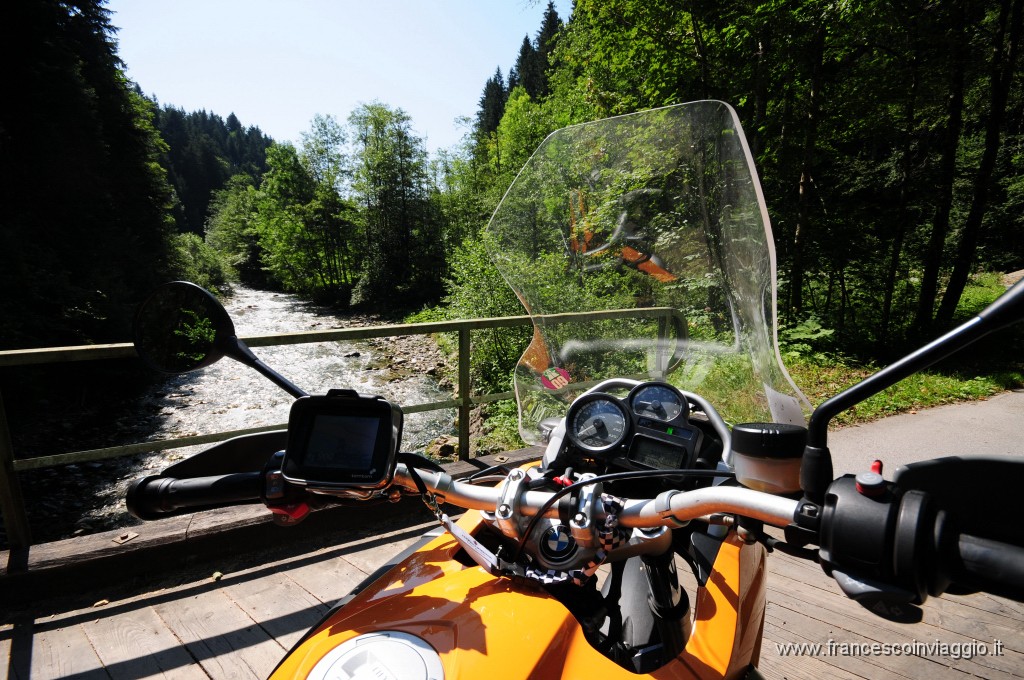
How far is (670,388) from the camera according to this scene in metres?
1.22

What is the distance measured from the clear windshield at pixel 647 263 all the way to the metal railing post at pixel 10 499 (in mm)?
2229

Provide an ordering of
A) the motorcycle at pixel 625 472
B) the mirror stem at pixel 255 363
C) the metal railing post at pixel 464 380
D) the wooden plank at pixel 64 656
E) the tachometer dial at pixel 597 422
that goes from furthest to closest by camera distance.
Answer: the metal railing post at pixel 464 380, the wooden plank at pixel 64 656, the tachometer dial at pixel 597 422, the mirror stem at pixel 255 363, the motorcycle at pixel 625 472

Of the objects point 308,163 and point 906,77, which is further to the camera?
point 308,163

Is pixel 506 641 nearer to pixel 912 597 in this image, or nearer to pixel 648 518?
pixel 648 518

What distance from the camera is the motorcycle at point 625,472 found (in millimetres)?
674

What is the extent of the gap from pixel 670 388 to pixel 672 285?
1.17 ft

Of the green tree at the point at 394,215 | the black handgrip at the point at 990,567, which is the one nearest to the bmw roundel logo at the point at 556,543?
the black handgrip at the point at 990,567

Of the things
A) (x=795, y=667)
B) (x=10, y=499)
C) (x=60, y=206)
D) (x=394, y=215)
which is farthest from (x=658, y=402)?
(x=394, y=215)

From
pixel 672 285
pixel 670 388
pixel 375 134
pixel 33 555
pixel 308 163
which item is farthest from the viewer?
pixel 308 163

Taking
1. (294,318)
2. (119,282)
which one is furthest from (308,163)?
(119,282)

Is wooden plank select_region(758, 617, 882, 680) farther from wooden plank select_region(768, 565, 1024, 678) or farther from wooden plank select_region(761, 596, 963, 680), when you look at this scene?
wooden plank select_region(768, 565, 1024, 678)

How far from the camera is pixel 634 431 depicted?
3.86 feet

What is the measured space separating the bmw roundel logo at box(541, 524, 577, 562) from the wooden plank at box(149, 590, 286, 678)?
153 centimetres

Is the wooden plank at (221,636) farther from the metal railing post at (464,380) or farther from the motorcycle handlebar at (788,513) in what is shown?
the metal railing post at (464,380)
